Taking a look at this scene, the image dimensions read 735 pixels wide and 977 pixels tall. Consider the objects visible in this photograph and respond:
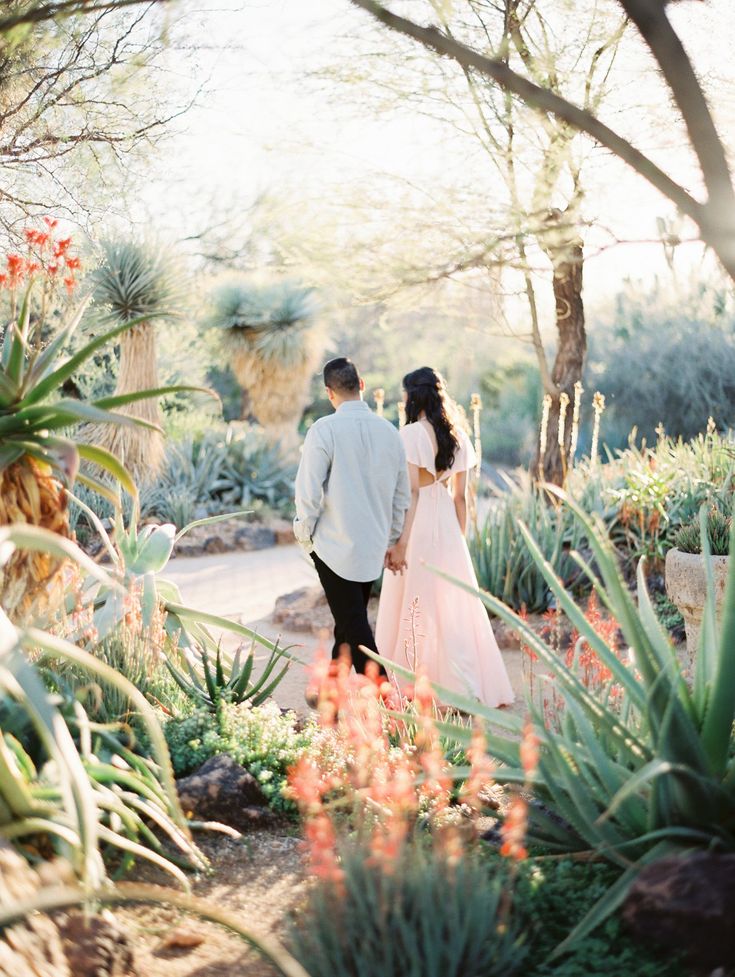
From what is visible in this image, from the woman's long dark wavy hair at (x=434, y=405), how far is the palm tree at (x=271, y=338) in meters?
11.0

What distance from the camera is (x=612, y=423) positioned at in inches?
784

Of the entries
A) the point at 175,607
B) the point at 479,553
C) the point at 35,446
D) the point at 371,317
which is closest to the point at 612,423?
the point at 479,553

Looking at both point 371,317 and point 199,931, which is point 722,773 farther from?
point 371,317

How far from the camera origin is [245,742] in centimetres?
399

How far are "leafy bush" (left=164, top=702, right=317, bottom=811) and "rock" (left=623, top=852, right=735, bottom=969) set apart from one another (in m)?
1.63

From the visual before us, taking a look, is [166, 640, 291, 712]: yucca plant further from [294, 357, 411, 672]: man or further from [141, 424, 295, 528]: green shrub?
[141, 424, 295, 528]: green shrub

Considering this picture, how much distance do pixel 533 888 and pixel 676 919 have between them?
453mm

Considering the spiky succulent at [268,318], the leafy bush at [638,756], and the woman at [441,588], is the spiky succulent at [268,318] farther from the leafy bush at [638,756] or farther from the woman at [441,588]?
the leafy bush at [638,756]

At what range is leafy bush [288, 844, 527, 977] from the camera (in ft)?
7.25

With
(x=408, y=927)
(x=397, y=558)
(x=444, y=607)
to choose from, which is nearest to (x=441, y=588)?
(x=444, y=607)

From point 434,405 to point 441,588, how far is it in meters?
1.09

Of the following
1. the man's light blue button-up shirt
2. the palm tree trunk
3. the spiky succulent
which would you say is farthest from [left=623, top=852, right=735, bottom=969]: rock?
the spiky succulent

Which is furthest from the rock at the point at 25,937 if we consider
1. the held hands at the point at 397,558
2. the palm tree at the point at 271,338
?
the palm tree at the point at 271,338

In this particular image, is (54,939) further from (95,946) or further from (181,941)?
(181,941)
